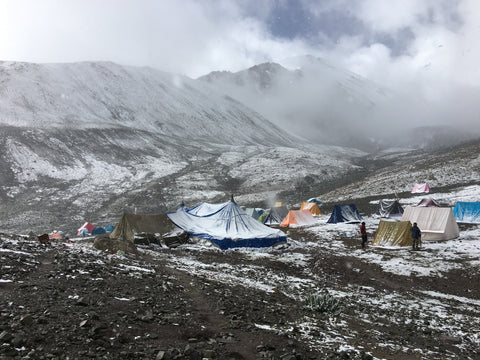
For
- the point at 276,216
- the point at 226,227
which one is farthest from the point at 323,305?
the point at 276,216

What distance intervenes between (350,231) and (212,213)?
465 inches

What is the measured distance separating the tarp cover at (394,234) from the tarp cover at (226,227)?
650 centimetres

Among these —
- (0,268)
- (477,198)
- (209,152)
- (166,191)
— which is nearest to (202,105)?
(209,152)

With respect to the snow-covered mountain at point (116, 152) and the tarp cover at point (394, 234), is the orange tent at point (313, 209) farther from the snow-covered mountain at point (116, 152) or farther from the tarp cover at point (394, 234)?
the tarp cover at point (394, 234)

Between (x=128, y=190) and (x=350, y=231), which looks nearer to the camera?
(x=350, y=231)

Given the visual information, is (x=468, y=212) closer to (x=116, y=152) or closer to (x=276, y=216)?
(x=276, y=216)

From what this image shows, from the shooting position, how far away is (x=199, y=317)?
22.5 ft

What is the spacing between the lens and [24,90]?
96438 mm

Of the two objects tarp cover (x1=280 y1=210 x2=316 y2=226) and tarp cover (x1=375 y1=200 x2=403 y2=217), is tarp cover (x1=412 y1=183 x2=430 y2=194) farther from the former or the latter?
tarp cover (x1=280 y1=210 x2=316 y2=226)

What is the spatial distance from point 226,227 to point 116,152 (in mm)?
63850

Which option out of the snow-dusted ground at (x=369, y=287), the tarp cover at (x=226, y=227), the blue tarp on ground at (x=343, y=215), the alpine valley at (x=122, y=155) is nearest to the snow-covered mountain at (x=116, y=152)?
the alpine valley at (x=122, y=155)

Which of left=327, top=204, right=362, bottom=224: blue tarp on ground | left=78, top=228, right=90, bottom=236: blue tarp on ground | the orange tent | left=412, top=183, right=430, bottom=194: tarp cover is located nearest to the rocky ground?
left=327, top=204, right=362, bottom=224: blue tarp on ground

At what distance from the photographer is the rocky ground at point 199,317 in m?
4.94

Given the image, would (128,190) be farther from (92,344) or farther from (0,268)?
(92,344)
